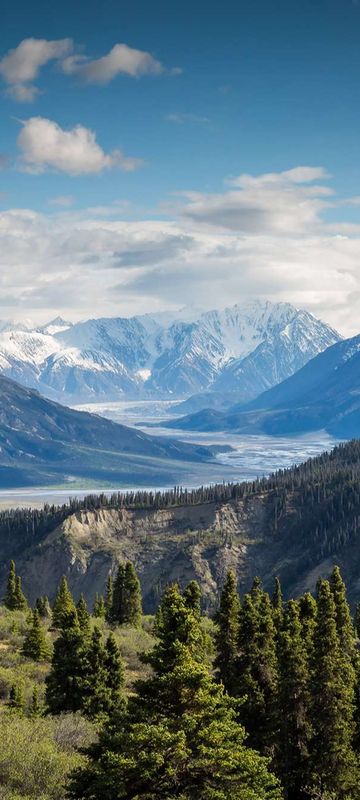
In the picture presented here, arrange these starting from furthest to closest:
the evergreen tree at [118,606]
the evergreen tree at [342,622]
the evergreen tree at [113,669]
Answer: the evergreen tree at [118,606] < the evergreen tree at [113,669] < the evergreen tree at [342,622]

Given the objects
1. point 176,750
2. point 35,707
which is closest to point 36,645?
point 35,707

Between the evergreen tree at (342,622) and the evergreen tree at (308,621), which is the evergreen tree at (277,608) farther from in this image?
the evergreen tree at (342,622)

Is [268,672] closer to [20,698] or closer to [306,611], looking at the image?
[306,611]

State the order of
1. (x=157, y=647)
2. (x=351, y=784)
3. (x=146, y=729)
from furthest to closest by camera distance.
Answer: (x=351, y=784), (x=157, y=647), (x=146, y=729)

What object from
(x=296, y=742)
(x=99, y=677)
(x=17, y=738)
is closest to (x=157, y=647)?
(x=17, y=738)

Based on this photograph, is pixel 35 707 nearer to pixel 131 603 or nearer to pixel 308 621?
pixel 308 621

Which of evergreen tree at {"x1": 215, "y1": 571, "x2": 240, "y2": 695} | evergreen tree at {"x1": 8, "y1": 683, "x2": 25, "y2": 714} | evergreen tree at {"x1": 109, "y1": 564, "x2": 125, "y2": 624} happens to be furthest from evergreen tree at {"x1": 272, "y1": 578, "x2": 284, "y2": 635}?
evergreen tree at {"x1": 109, "y1": 564, "x2": 125, "y2": 624}

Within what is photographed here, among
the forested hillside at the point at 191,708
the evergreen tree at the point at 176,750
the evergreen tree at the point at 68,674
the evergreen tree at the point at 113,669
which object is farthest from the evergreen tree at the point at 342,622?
the evergreen tree at the point at 176,750

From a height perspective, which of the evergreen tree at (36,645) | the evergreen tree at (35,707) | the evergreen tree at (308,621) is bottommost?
the evergreen tree at (35,707)
